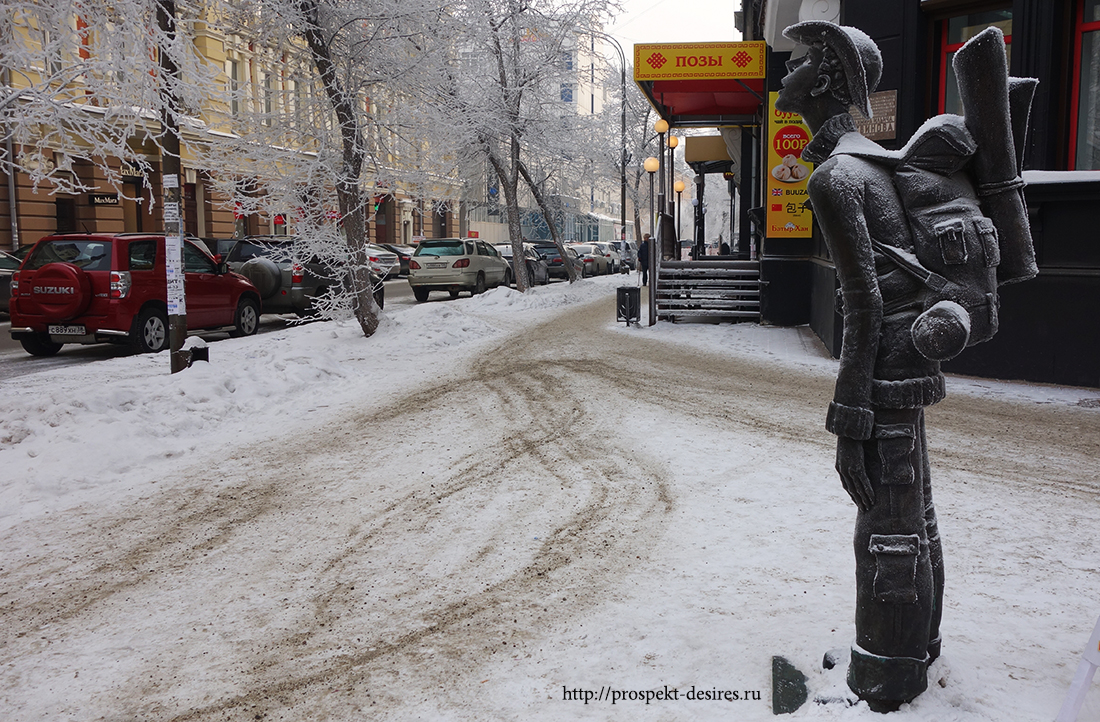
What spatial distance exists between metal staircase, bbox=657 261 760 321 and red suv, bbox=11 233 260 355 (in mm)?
8565

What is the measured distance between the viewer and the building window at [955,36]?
34.5 ft

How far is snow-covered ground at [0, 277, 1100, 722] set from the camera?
336cm

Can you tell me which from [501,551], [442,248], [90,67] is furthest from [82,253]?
[442,248]

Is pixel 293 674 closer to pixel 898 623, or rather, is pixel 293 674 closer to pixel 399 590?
pixel 399 590

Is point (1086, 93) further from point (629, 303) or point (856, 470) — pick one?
point (856, 470)

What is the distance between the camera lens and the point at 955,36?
10891 millimetres

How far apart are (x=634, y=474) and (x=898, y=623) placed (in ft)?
11.3

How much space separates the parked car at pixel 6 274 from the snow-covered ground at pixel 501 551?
12593 millimetres

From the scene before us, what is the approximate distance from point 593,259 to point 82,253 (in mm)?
29068

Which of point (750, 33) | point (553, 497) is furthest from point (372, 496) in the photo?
point (750, 33)

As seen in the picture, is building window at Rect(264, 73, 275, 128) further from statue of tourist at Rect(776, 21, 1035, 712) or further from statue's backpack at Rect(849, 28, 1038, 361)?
statue's backpack at Rect(849, 28, 1038, 361)

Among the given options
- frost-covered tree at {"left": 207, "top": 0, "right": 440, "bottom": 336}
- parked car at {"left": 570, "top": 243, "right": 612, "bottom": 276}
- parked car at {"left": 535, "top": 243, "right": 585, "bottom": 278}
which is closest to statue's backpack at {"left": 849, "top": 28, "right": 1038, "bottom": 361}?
frost-covered tree at {"left": 207, "top": 0, "right": 440, "bottom": 336}

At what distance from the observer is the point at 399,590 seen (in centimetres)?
434

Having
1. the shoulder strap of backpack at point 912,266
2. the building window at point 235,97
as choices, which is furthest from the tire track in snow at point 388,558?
the building window at point 235,97
